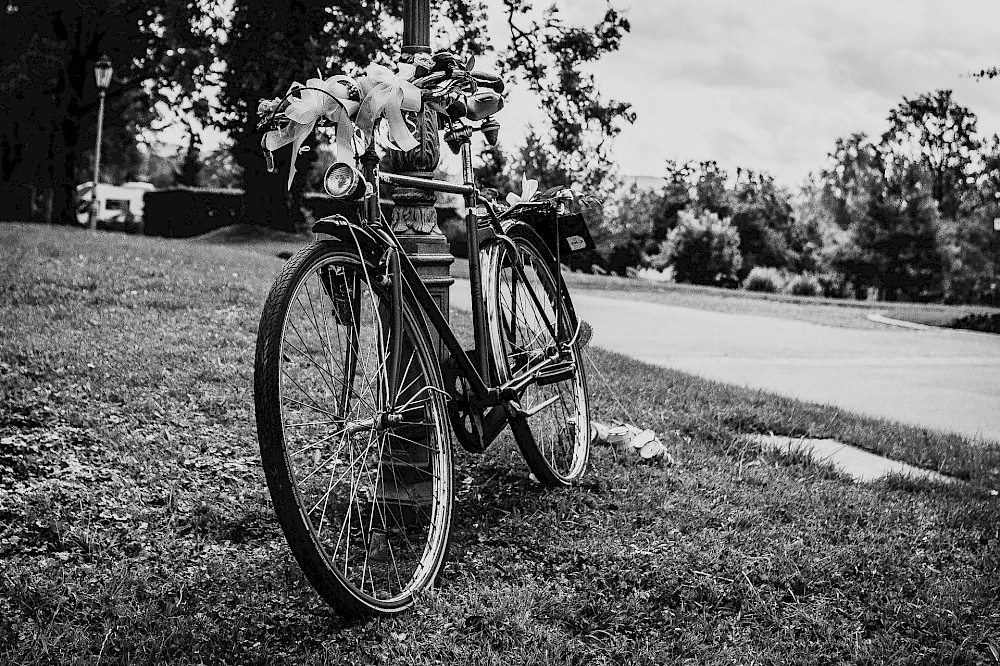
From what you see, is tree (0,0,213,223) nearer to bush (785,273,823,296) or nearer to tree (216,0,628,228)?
tree (216,0,628,228)

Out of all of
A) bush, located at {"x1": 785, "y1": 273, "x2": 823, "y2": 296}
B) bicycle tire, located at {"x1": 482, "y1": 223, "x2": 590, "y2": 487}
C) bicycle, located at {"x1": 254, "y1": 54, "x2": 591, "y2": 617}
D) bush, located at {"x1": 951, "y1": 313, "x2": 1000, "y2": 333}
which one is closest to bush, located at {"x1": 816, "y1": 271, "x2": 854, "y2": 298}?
bush, located at {"x1": 785, "y1": 273, "x2": 823, "y2": 296}

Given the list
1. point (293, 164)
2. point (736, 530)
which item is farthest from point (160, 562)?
point (736, 530)

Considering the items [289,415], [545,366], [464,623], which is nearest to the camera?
[464,623]

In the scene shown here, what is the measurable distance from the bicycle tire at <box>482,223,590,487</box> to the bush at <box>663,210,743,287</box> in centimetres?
2973

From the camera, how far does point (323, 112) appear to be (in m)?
2.71

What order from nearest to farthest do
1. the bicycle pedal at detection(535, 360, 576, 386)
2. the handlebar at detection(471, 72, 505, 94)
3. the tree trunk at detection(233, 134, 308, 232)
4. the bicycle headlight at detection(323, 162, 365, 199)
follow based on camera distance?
the bicycle headlight at detection(323, 162, 365, 199) < the handlebar at detection(471, 72, 505, 94) < the bicycle pedal at detection(535, 360, 576, 386) < the tree trunk at detection(233, 134, 308, 232)

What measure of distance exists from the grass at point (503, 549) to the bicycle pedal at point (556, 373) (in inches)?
16.5

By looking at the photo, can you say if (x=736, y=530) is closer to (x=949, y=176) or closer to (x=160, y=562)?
(x=160, y=562)

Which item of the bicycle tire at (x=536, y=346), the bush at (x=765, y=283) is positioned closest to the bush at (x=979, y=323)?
the bicycle tire at (x=536, y=346)

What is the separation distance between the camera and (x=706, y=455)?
4.71 m

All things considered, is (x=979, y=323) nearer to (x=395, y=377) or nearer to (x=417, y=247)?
(x=417, y=247)

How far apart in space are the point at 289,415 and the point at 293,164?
7.09 feet

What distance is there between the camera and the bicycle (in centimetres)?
250

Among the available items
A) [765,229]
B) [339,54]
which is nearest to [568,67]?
[339,54]
